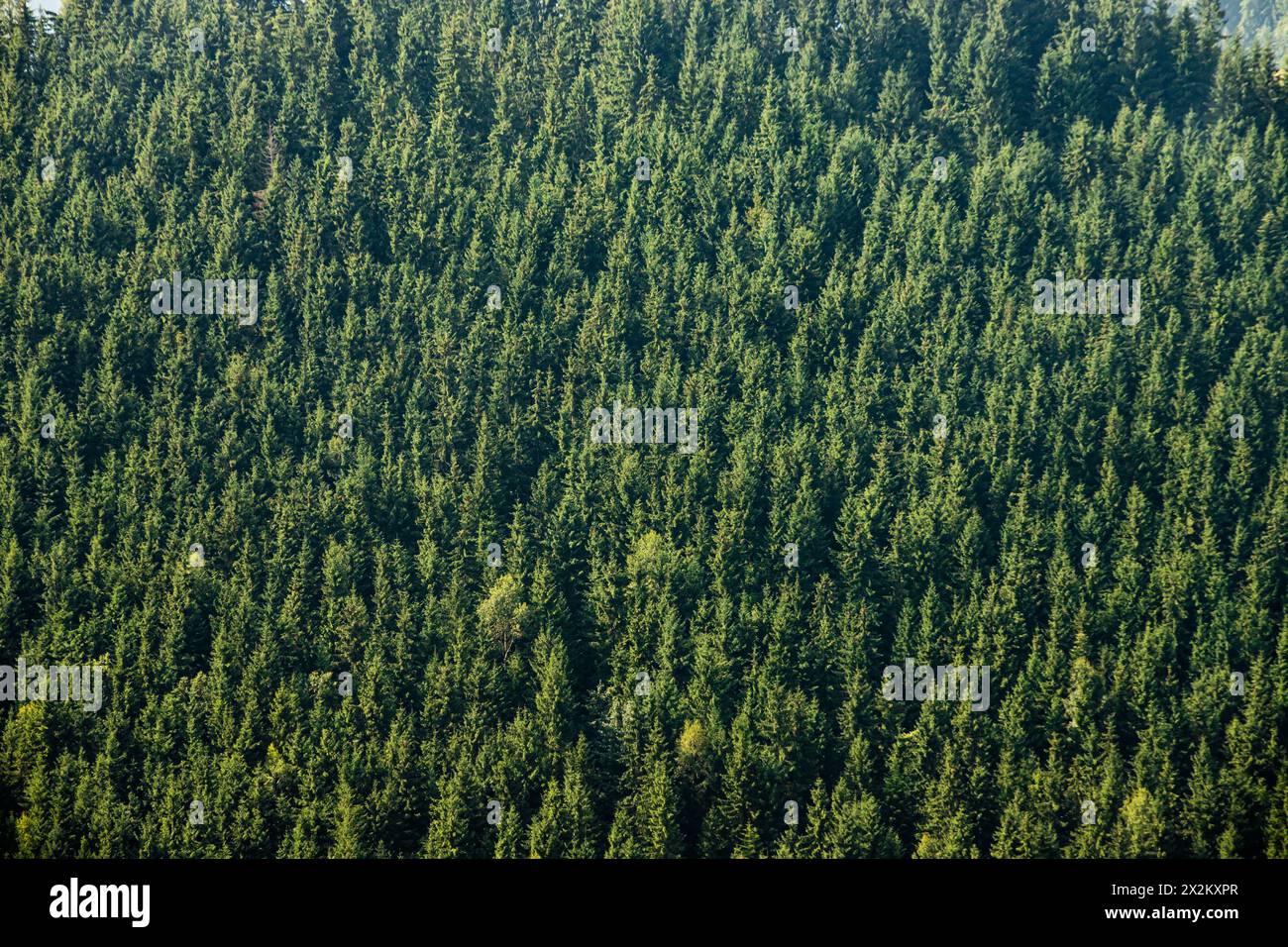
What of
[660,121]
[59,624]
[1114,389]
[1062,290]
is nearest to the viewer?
[59,624]

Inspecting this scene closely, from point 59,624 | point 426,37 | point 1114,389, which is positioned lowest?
point 59,624

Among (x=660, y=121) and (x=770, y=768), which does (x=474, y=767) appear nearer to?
(x=770, y=768)

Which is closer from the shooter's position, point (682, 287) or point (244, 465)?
point (244, 465)

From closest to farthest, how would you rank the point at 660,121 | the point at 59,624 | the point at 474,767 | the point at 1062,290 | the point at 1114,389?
the point at 474,767 → the point at 59,624 → the point at 1114,389 → the point at 1062,290 → the point at 660,121

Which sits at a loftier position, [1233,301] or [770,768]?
[1233,301]

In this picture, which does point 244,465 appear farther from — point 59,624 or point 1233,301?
point 1233,301

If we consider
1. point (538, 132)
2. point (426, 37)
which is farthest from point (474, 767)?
point (426, 37)
